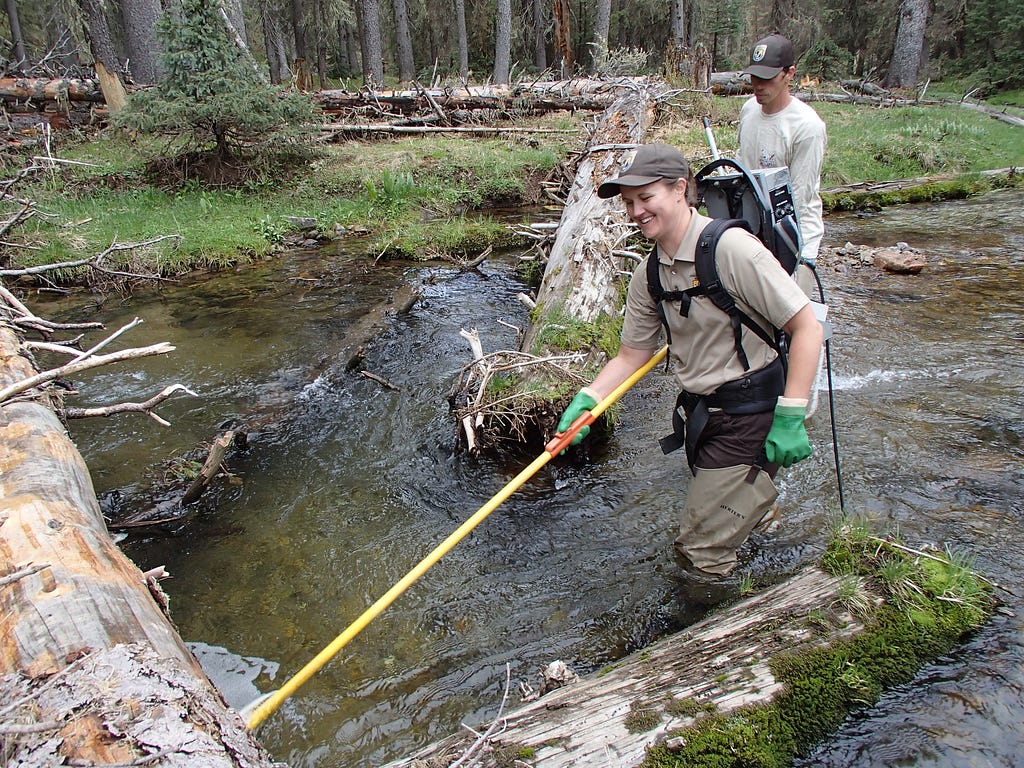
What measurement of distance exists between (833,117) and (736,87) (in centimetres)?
366

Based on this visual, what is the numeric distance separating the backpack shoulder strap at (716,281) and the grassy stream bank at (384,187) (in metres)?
7.58

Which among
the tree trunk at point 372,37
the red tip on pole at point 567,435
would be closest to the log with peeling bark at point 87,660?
the red tip on pole at point 567,435

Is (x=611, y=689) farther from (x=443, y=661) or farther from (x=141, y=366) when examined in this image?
(x=141, y=366)

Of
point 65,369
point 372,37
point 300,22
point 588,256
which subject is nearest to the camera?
point 65,369

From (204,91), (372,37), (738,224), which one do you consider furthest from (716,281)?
(372,37)

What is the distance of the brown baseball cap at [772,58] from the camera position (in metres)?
3.99

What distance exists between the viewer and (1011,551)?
351cm

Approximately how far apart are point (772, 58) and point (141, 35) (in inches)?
654

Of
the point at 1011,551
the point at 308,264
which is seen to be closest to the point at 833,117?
the point at 308,264

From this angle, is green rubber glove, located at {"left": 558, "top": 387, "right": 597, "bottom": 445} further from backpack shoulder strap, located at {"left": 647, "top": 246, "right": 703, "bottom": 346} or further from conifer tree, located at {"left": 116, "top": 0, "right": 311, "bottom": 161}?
conifer tree, located at {"left": 116, "top": 0, "right": 311, "bottom": 161}

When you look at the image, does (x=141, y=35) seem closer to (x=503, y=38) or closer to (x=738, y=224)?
(x=503, y=38)

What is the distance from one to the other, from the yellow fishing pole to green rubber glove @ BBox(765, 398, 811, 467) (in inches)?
28.2

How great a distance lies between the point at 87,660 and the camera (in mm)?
1815

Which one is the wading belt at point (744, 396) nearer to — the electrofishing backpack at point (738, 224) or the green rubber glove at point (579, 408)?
the electrofishing backpack at point (738, 224)
